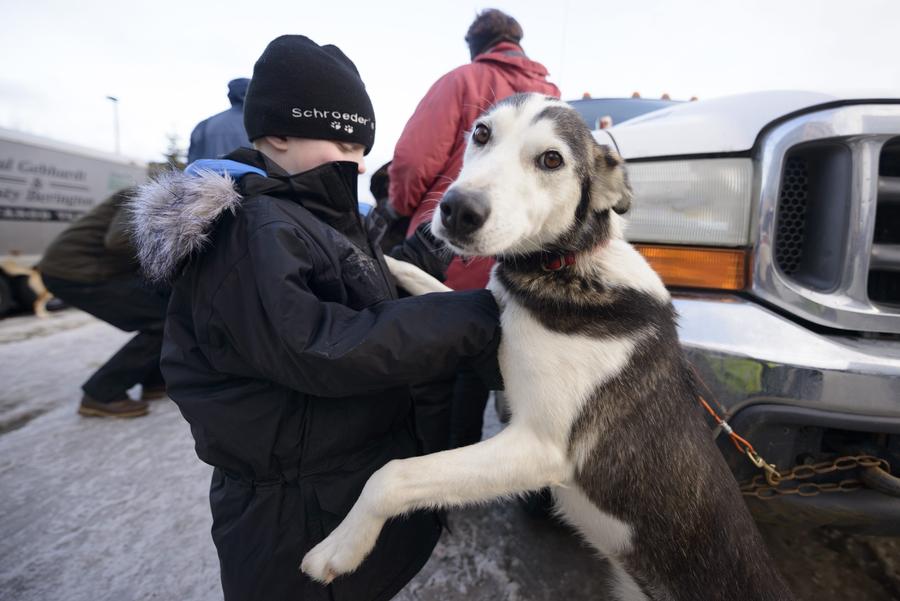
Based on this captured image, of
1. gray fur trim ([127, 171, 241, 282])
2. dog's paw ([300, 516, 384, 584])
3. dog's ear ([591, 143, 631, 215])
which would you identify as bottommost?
dog's paw ([300, 516, 384, 584])

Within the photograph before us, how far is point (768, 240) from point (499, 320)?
104cm

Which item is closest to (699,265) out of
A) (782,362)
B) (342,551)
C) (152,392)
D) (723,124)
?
(782,362)

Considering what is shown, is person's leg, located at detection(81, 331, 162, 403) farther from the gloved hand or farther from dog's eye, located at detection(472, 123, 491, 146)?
dog's eye, located at detection(472, 123, 491, 146)

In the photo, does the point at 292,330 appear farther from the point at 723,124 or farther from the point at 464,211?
the point at 723,124

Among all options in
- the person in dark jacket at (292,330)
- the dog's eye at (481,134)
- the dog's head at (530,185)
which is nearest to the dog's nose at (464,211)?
the dog's head at (530,185)

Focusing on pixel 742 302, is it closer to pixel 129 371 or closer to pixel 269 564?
pixel 269 564

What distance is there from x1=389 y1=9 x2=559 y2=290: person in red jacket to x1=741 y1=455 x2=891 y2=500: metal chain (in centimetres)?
145

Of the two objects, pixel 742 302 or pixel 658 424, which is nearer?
pixel 658 424

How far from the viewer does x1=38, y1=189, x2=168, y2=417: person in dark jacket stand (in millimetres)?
3303

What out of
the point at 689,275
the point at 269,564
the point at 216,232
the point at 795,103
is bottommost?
the point at 269,564

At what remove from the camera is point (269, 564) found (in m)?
1.34

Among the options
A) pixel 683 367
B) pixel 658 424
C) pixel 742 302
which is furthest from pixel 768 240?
pixel 658 424

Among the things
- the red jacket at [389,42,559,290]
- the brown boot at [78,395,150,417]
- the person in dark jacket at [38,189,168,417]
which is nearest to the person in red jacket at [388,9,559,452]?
the red jacket at [389,42,559,290]

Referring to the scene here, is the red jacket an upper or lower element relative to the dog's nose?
upper
